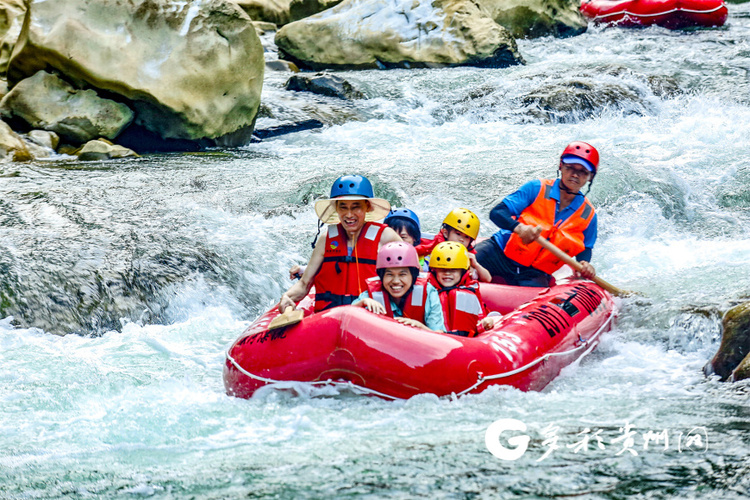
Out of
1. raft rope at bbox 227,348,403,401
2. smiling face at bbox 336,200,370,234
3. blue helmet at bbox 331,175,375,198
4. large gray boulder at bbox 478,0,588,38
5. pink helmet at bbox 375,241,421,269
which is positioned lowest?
raft rope at bbox 227,348,403,401

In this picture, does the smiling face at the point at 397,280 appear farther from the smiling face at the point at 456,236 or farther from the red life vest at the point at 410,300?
the smiling face at the point at 456,236

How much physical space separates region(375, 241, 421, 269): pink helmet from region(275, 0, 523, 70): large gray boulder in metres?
10.3

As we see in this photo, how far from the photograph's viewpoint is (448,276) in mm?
4848

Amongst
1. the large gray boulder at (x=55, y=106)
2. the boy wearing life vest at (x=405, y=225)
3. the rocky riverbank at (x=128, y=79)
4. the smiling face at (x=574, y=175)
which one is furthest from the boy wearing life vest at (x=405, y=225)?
the large gray boulder at (x=55, y=106)

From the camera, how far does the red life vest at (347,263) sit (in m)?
4.91

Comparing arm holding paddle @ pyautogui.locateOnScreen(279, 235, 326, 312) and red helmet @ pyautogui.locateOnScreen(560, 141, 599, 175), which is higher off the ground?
red helmet @ pyautogui.locateOnScreen(560, 141, 599, 175)

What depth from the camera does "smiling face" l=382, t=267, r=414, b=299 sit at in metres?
4.61

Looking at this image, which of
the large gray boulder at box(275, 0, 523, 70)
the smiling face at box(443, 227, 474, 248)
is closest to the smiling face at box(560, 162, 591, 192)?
the smiling face at box(443, 227, 474, 248)

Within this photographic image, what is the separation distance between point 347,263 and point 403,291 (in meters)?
0.45

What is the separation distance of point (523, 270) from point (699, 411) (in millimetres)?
2088

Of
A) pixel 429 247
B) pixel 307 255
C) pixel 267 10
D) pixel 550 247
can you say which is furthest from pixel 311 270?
pixel 267 10

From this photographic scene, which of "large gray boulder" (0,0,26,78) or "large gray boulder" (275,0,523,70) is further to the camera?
"large gray boulder" (275,0,523,70)

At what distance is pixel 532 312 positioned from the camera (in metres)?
5.01

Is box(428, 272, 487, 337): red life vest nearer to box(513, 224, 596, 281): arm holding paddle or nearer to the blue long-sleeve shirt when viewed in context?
box(513, 224, 596, 281): arm holding paddle
